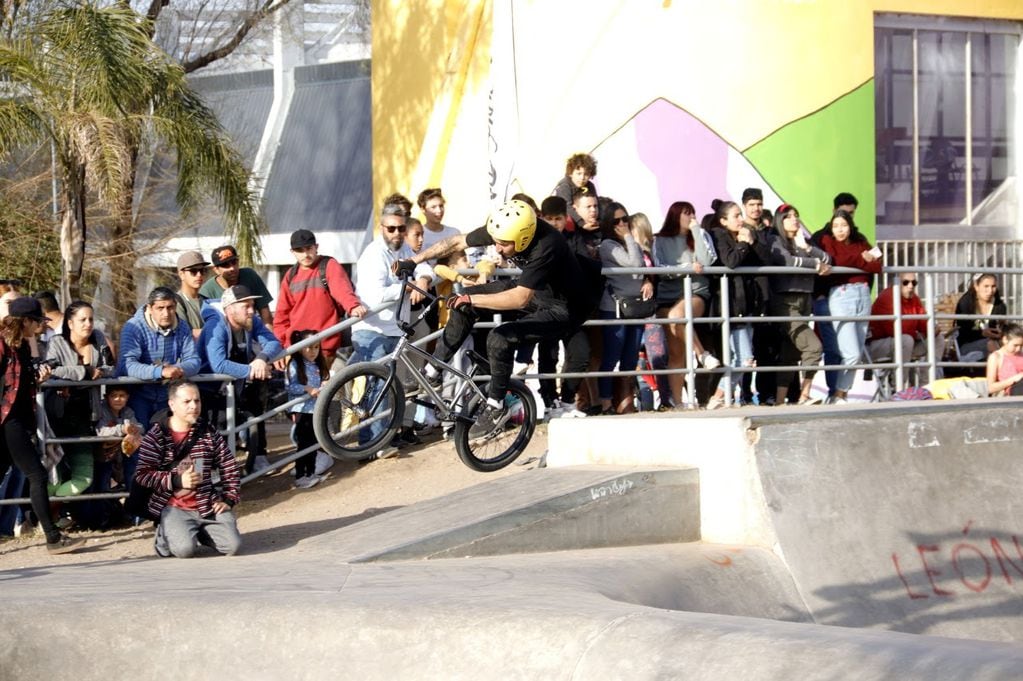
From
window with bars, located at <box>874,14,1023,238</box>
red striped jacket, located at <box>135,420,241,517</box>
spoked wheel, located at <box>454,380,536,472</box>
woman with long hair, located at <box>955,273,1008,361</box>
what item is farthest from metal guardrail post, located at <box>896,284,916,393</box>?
red striped jacket, located at <box>135,420,241,517</box>

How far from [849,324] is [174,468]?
6.12m

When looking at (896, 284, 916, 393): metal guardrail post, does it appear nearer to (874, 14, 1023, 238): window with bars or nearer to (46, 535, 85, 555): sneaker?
(874, 14, 1023, 238): window with bars

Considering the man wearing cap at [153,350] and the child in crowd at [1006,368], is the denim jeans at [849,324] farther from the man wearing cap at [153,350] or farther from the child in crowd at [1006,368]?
the man wearing cap at [153,350]

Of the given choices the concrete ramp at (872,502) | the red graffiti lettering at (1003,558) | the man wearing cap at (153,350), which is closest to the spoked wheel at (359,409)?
the man wearing cap at (153,350)

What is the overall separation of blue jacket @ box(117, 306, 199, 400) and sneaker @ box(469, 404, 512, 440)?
203 cm

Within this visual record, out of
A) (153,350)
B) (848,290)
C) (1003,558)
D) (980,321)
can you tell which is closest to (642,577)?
(1003,558)

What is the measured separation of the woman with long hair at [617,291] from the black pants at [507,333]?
5.13ft

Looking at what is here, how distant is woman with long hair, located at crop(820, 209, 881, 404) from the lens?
11500mm

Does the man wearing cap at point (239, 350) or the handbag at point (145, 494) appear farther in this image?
the man wearing cap at point (239, 350)

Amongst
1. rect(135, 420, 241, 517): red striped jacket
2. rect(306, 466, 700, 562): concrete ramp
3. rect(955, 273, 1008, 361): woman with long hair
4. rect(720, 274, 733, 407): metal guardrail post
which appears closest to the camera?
rect(306, 466, 700, 562): concrete ramp

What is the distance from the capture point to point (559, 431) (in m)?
8.39

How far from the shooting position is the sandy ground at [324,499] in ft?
28.1

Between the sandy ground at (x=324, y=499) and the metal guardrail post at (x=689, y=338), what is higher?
the metal guardrail post at (x=689, y=338)

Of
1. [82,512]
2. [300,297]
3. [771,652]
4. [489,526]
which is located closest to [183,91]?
[300,297]
